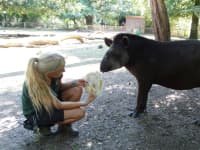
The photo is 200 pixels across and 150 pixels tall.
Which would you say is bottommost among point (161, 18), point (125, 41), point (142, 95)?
point (142, 95)

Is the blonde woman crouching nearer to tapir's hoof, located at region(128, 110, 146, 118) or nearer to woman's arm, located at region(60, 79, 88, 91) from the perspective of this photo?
woman's arm, located at region(60, 79, 88, 91)

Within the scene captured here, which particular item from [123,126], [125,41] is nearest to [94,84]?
[123,126]

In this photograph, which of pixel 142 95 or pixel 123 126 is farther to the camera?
pixel 142 95

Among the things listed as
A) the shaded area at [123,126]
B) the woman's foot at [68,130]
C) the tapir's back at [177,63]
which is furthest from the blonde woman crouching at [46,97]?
the tapir's back at [177,63]

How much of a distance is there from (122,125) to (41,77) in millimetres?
1442

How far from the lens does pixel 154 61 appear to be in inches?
176

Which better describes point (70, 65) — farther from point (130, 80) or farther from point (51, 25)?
point (51, 25)

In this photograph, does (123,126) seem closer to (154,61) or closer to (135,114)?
(135,114)

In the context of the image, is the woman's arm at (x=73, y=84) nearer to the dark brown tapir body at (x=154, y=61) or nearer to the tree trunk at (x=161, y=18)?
the dark brown tapir body at (x=154, y=61)

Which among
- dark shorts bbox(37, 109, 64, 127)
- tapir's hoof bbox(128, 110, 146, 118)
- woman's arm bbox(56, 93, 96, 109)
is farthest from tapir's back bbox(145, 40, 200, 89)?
dark shorts bbox(37, 109, 64, 127)

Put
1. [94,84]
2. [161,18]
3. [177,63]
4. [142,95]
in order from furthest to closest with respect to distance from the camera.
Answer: [161,18], [142,95], [177,63], [94,84]

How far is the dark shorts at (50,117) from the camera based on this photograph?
11.2 feet

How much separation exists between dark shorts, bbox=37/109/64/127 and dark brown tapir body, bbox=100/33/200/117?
1.31 meters

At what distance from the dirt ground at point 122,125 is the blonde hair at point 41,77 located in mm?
551
